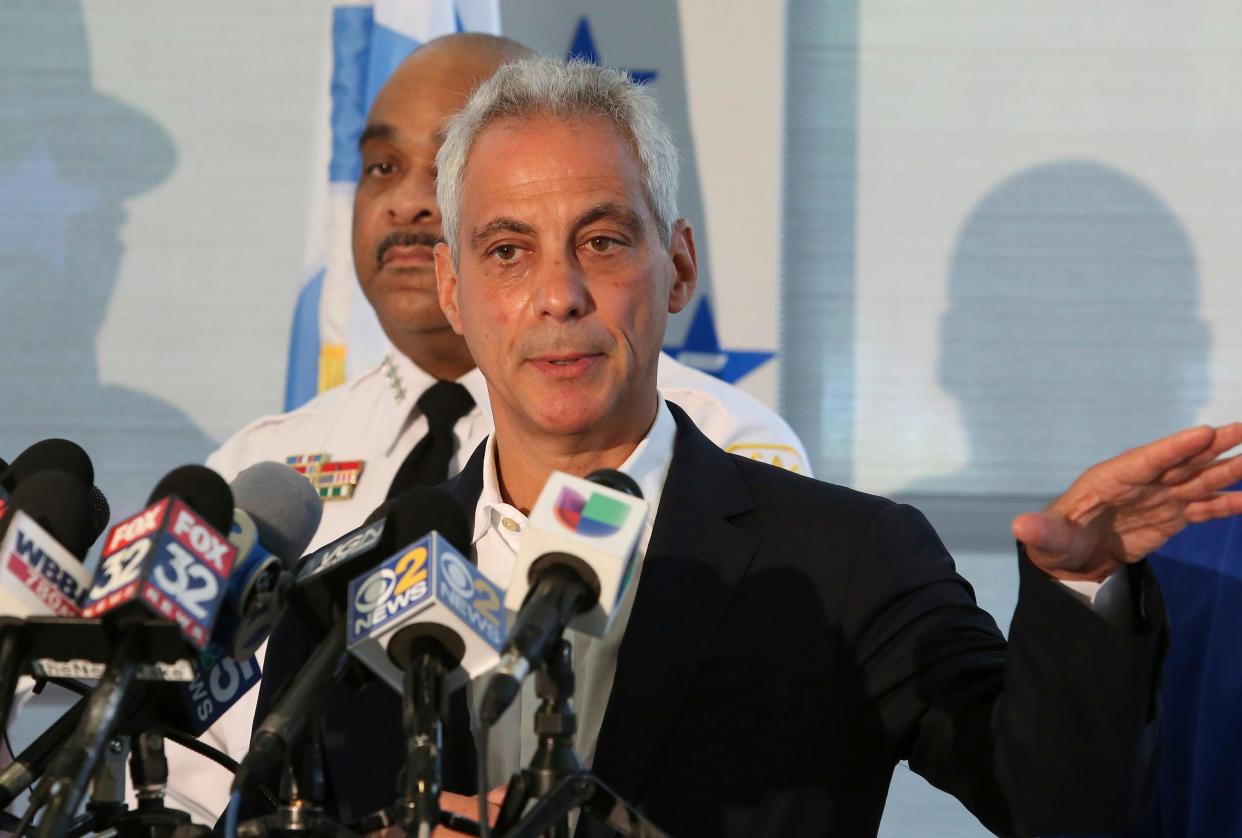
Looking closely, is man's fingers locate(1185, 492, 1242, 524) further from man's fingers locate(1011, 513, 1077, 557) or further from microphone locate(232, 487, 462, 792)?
microphone locate(232, 487, 462, 792)

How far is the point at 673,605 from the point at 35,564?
27.9 inches

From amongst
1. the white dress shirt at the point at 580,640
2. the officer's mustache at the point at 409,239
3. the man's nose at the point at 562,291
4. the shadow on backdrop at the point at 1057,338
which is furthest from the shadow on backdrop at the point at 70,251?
the man's nose at the point at 562,291

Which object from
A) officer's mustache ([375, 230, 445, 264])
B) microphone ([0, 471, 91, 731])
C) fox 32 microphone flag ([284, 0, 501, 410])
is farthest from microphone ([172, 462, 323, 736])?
fox 32 microphone flag ([284, 0, 501, 410])

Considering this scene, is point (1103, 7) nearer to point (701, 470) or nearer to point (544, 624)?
point (701, 470)

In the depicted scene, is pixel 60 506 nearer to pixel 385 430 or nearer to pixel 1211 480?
pixel 1211 480

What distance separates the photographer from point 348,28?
12.2 feet

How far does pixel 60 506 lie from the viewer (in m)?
1.17

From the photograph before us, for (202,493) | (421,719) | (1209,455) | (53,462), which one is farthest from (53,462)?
(1209,455)

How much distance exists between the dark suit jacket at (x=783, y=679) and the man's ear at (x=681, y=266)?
27 centimetres

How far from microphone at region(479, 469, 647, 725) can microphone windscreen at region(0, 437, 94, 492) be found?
1.38ft

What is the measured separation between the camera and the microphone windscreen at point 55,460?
1287mm

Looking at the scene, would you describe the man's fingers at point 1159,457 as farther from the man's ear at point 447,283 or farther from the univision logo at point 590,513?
the man's ear at point 447,283

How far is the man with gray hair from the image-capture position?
1.29m

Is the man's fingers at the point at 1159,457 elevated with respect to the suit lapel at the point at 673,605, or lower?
elevated
